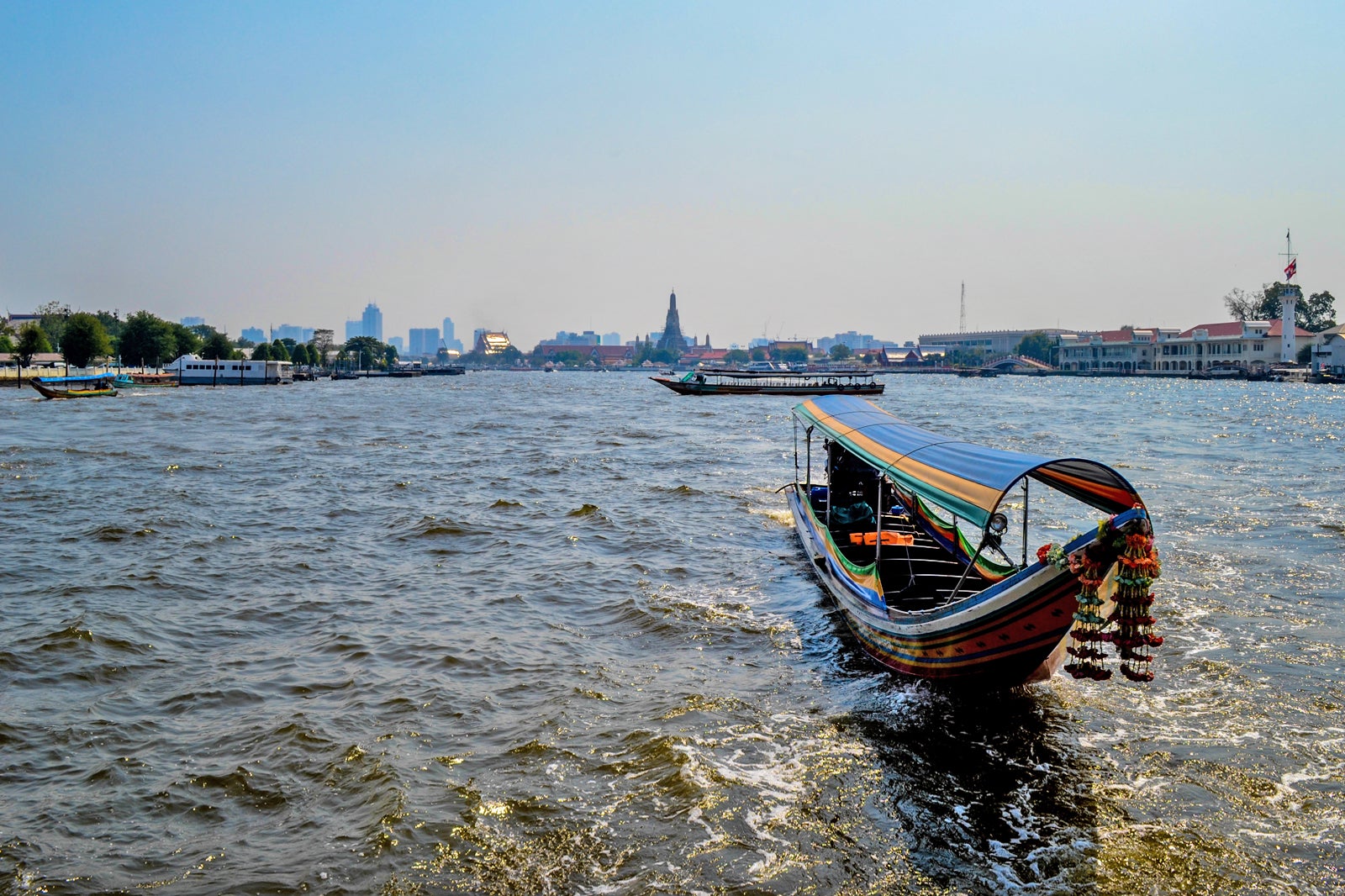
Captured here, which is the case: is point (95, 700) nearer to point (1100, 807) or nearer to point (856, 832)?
point (856, 832)

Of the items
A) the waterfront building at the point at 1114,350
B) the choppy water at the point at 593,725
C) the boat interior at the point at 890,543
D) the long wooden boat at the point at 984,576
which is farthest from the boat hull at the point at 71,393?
the waterfront building at the point at 1114,350

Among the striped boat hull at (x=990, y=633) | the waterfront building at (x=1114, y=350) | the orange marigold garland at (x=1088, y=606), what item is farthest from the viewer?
the waterfront building at (x=1114, y=350)

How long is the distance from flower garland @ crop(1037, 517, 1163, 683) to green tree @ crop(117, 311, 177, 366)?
11063cm

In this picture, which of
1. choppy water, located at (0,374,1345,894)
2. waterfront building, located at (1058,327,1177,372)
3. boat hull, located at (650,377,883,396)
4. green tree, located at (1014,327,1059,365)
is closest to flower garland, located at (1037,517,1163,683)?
choppy water, located at (0,374,1345,894)

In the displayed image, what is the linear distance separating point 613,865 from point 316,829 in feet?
7.78

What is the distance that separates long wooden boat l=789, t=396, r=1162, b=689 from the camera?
6855 millimetres

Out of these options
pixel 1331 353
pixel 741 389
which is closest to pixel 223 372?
pixel 741 389

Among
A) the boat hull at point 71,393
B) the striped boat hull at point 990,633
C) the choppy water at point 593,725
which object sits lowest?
the choppy water at point 593,725

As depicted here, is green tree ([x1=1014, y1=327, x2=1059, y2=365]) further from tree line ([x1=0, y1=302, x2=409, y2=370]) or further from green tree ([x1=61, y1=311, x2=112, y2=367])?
green tree ([x1=61, y1=311, x2=112, y2=367])

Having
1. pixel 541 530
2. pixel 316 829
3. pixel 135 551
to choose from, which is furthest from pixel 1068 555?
pixel 135 551

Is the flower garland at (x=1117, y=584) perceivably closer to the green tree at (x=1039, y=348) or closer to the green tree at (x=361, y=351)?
the green tree at (x=361, y=351)

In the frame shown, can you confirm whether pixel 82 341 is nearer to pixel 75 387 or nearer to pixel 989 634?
pixel 75 387

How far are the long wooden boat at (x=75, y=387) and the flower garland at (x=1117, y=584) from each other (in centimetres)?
6840

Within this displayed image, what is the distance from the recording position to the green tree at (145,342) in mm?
98625
